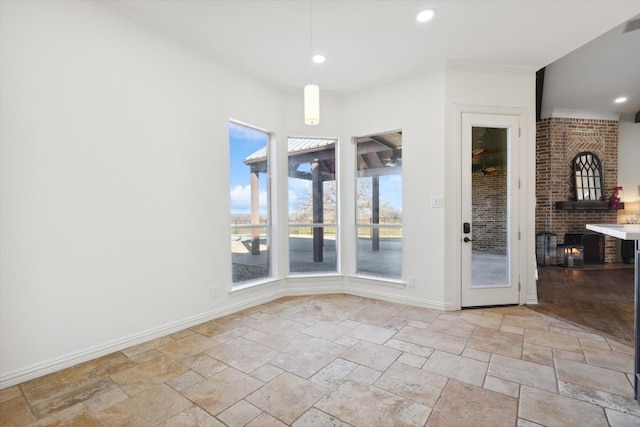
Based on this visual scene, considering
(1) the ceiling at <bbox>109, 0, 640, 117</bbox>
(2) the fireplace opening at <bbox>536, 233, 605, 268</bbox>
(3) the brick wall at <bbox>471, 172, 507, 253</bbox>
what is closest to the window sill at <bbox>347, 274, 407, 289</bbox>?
(3) the brick wall at <bbox>471, 172, 507, 253</bbox>

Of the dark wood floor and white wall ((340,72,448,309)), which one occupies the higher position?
white wall ((340,72,448,309))

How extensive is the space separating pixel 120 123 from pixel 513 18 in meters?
3.66

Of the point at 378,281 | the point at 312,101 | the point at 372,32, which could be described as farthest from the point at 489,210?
the point at 312,101

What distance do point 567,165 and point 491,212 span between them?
169 inches

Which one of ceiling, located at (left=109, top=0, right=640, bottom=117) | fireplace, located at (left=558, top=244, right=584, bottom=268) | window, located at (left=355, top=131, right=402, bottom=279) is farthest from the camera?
fireplace, located at (left=558, top=244, right=584, bottom=268)

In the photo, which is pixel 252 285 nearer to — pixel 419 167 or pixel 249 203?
pixel 249 203

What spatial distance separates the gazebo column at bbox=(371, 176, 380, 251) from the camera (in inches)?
171

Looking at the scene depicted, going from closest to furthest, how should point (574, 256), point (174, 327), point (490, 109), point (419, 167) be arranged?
point (174, 327) → point (490, 109) → point (419, 167) → point (574, 256)

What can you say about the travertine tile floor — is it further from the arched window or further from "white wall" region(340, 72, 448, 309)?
the arched window

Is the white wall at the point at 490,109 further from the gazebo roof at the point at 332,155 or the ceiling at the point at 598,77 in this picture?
the ceiling at the point at 598,77

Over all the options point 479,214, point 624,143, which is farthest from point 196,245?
point 624,143

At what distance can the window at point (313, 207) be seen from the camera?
177 inches

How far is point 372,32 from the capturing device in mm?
2988

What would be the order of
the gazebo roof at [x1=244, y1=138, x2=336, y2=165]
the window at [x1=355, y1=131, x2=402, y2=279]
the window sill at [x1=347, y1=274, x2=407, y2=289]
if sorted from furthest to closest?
1. the gazebo roof at [x1=244, y1=138, x2=336, y2=165]
2. the window at [x1=355, y1=131, x2=402, y2=279]
3. the window sill at [x1=347, y1=274, x2=407, y2=289]
